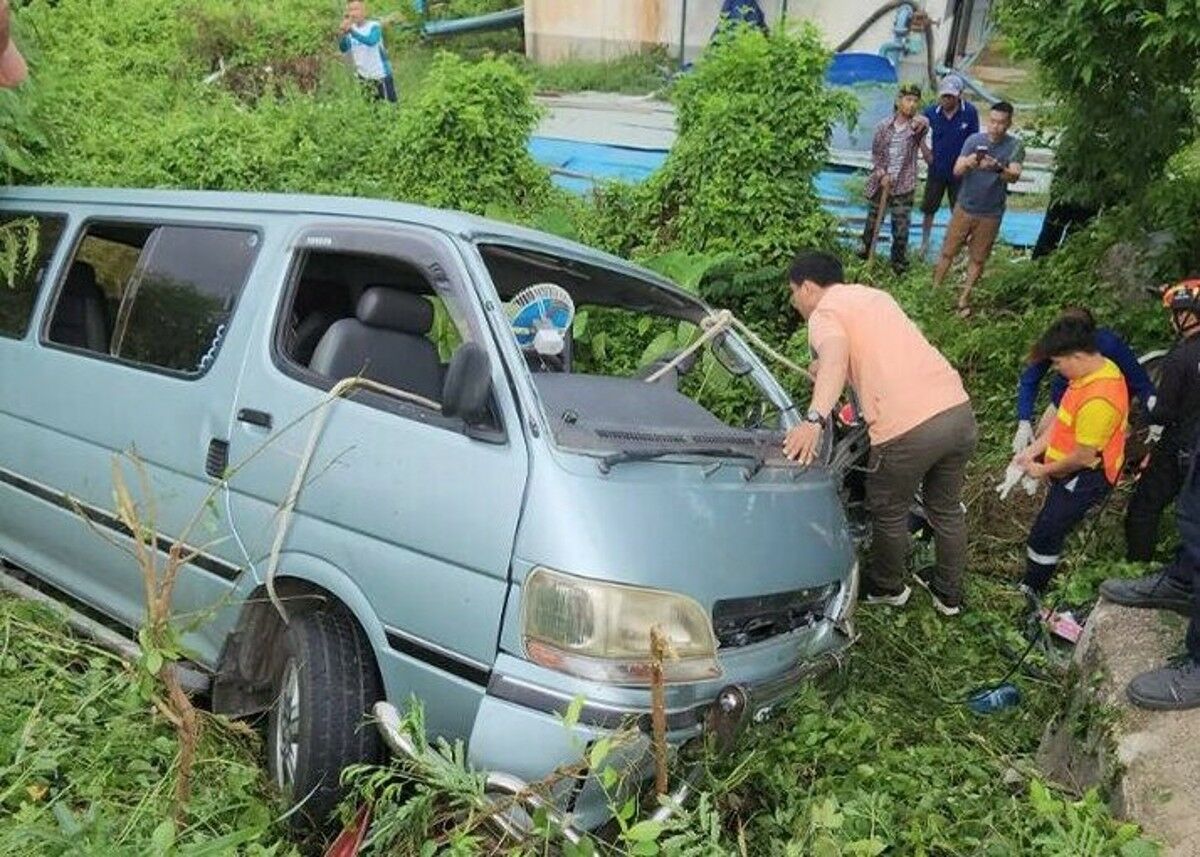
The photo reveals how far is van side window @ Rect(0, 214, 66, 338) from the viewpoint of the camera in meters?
4.20

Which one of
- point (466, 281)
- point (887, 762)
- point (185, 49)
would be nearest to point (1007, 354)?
point (887, 762)

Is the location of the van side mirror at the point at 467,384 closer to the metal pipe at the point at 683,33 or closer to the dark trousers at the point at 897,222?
the dark trousers at the point at 897,222

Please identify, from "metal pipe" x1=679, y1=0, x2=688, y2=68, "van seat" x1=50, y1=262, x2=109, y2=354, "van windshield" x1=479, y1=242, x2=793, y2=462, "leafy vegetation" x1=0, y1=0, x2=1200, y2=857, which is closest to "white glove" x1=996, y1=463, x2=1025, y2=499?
"leafy vegetation" x1=0, y1=0, x2=1200, y2=857

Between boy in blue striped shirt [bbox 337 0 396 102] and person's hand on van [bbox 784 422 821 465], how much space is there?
8.73 meters

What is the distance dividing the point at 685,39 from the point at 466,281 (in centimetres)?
1623

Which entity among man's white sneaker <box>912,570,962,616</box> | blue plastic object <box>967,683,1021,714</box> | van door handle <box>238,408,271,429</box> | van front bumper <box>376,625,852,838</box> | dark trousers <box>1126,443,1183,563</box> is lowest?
man's white sneaker <box>912,570,962,616</box>

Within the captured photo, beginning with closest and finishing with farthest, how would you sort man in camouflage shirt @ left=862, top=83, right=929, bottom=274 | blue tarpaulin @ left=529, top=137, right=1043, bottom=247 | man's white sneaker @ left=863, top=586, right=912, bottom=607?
man's white sneaker @ left=863, top=586, right=912, bottom=607 → man in camouflage shirt @ left=862, top=83, right=929, bottom=274 → blue tarpaulin @ left=529, top=137, right=1043, bottom=247

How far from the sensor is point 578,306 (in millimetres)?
4285

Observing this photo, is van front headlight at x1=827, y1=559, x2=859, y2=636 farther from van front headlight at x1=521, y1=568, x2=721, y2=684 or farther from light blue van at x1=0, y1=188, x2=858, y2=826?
van front headlight at x1=521, y1=568, x2=721, y2=684

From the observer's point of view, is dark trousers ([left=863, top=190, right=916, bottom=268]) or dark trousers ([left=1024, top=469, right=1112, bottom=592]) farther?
dark trousers ([left=863, top=190, right=916, bottom=268])

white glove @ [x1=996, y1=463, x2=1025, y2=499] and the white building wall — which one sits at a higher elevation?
the white building wall

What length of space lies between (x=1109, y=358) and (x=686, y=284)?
2983 millimetres

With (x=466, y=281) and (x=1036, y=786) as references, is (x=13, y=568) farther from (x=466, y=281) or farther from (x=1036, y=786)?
(x=1036, y=786)

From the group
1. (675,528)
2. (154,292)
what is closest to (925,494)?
(675,528)
